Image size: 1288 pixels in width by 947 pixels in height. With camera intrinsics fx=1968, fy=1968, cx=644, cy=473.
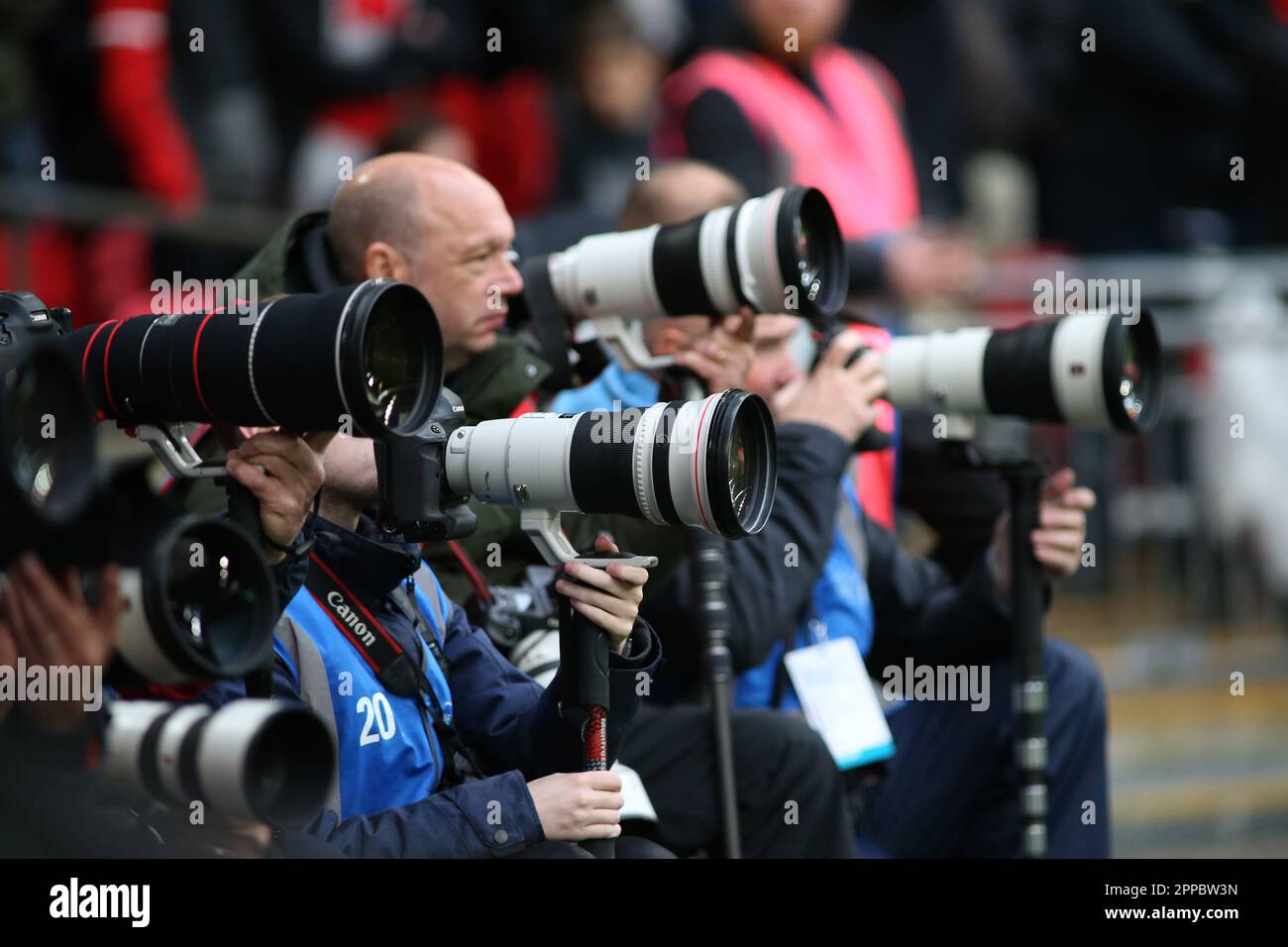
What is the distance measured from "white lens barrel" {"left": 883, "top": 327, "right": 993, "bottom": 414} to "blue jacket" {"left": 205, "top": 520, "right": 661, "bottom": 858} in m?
1.14

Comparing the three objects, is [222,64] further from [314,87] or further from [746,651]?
[746,651]

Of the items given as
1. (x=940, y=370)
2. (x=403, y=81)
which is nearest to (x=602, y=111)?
(x=403, y=81)

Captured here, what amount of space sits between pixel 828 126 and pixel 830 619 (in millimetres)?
1966

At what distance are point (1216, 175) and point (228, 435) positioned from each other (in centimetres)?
503

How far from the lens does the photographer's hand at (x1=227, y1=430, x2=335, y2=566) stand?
2.57 meters

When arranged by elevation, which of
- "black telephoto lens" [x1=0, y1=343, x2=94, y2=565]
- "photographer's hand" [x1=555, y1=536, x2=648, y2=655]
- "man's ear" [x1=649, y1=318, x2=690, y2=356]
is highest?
"man's ear" [x1=649, y1=318, x2=690, y2=356]

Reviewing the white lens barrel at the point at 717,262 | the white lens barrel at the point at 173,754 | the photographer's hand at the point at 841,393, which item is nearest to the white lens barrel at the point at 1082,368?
the photographer's hand at the point at 841,393

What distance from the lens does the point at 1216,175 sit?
6.91 metres

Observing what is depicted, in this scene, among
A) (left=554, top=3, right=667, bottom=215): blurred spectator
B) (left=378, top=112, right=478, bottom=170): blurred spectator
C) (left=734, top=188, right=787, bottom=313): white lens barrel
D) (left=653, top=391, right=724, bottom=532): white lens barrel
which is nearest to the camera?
(left=653, top=391, right=724, bottom=532): white lens barrel

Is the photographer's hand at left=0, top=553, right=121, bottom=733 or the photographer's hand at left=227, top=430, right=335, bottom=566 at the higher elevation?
the photographer's hand at left=227, top=430, right=335, bottom=566
